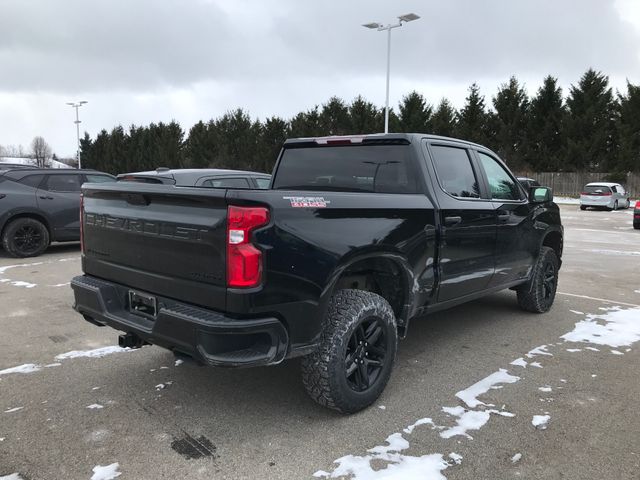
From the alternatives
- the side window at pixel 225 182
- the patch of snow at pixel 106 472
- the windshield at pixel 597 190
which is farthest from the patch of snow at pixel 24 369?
the windshield at pixel 597 190

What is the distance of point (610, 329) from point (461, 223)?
2.33 meters

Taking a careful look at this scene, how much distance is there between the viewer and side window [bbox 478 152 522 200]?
4948mm

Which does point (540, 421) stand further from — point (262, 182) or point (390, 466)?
point (262, 182)

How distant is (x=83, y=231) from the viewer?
3.91m

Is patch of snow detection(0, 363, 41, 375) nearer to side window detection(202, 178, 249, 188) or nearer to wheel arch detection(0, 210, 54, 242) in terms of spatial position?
side window detection(202, 178, 249, 188)

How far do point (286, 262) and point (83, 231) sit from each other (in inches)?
73.8

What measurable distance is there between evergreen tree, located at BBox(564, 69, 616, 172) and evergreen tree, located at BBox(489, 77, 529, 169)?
3.35 m

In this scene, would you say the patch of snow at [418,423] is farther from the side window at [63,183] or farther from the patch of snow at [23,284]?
the side window at [63,183]

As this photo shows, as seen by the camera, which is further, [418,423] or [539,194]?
[539,194]

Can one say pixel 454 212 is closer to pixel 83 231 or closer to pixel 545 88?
pixel 83 231

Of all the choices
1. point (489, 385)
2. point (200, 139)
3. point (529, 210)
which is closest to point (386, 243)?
point (489, 385)

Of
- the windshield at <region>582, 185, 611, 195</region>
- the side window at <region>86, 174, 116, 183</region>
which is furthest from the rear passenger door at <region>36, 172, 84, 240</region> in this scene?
the windshield at <region>582, 185, 611, 195</region>

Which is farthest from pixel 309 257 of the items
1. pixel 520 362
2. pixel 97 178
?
pixel 97 178

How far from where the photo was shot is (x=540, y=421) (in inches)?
131
